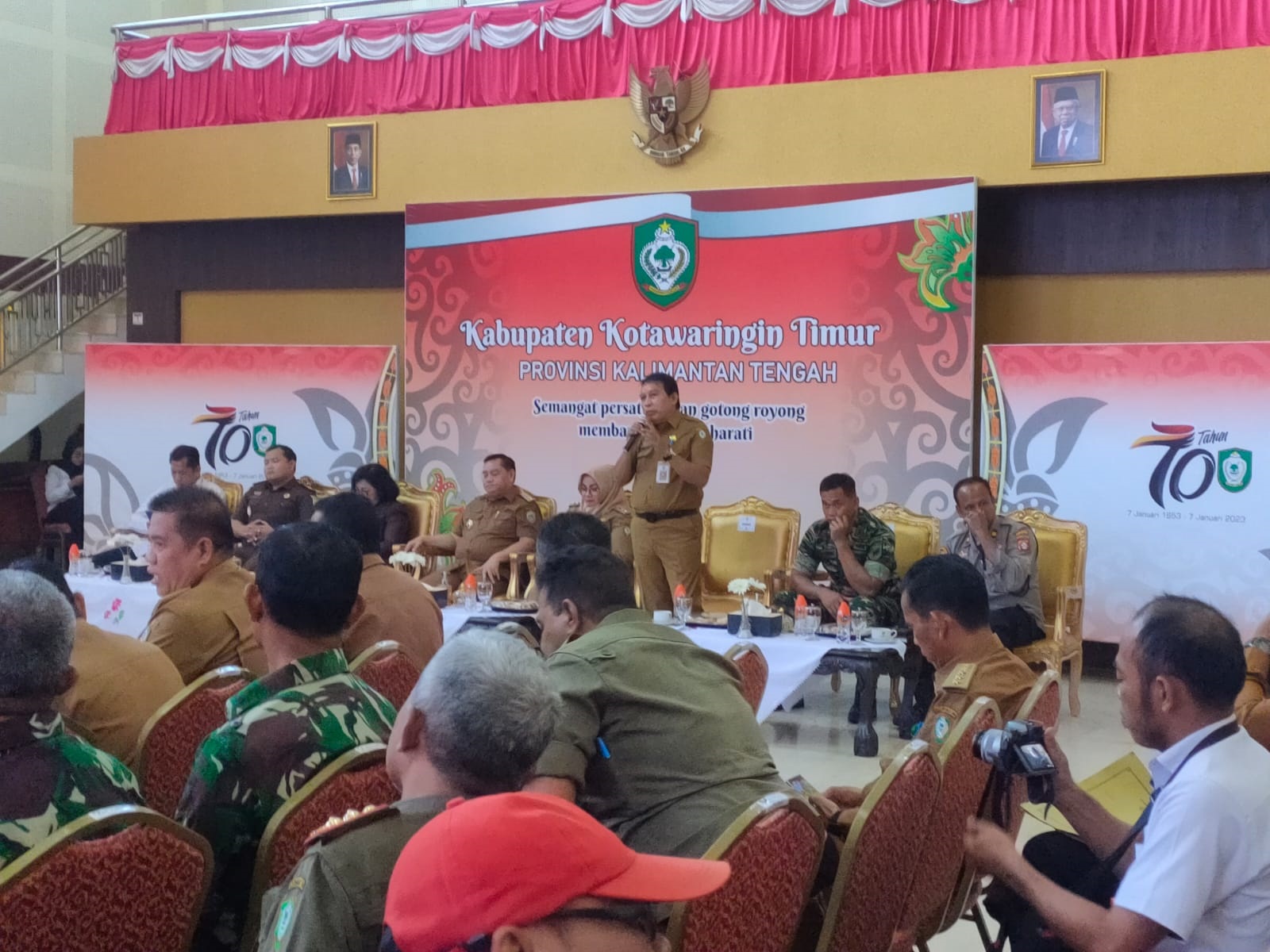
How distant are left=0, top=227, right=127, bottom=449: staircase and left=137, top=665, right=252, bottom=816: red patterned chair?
342 inches

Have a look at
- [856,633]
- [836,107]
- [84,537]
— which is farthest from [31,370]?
[856,633]

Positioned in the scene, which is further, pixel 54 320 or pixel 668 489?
pixel 54 320

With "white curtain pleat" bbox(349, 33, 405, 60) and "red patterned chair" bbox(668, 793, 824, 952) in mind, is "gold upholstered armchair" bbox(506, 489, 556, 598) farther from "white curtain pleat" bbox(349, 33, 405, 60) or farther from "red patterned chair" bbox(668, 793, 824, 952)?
"red patterned chair" bbox(668, 793, 824, 952)

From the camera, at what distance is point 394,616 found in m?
3.51

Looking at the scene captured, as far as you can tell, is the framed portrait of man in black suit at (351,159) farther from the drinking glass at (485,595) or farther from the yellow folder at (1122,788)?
the yellow folder at (1122,788)

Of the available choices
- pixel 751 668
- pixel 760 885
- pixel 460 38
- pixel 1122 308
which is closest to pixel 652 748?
pixel 760 885

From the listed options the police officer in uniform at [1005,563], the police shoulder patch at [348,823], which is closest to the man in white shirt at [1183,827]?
the police shoulder patch at [348,823]

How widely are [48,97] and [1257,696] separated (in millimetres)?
11333

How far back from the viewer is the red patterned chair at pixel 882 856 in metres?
2.06

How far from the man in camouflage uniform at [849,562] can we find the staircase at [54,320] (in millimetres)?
7119

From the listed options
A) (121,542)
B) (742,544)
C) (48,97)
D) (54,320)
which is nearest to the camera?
(121,542)

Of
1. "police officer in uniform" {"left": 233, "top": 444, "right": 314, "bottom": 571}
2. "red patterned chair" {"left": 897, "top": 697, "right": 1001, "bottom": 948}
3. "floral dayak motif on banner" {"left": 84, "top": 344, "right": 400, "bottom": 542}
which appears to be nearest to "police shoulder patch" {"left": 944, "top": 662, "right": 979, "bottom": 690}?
"red patterned chair" {"left": 897, "top": 697, "right": 1001, "bottom": 948}

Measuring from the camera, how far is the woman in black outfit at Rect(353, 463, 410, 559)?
280 inches

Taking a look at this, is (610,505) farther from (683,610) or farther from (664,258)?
(683,610)
